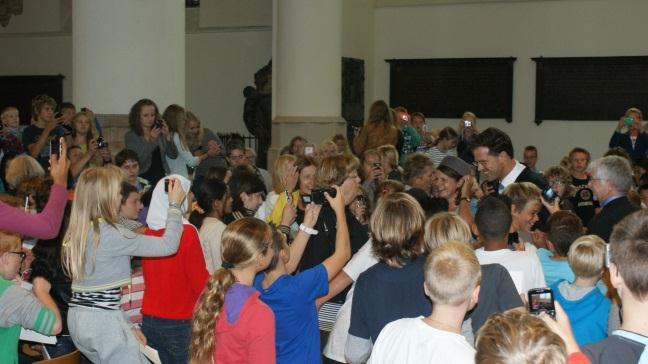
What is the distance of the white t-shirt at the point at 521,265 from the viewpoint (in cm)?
429

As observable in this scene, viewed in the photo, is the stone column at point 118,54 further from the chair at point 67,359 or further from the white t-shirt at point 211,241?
the chair at point 67,359

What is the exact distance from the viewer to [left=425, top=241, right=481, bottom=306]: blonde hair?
3.24 m

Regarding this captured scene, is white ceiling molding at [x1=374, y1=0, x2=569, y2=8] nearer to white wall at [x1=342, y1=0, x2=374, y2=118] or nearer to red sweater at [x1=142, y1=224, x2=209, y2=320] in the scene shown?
white wall at [x1=342, y1=0, x2=374, y2=118]

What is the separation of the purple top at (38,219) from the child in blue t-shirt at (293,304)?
3.60ft

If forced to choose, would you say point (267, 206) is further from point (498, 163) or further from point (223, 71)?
point (223, 71)

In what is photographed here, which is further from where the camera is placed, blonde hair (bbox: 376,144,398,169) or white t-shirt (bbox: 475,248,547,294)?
blonde hair (bbox: 376,144,398,169)

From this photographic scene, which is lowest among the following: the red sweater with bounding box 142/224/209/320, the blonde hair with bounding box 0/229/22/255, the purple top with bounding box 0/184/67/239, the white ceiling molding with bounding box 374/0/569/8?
the red sweater with bounding box 142/224/209/320

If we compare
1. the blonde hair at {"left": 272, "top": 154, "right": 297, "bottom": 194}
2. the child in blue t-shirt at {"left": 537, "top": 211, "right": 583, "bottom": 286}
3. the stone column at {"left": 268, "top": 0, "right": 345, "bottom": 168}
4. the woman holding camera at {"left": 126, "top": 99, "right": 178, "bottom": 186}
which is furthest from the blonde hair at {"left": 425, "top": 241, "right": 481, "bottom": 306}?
the stone column at {"left": 268, "top": 0, "right": 345, "bottom": 168}

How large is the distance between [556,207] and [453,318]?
289 centimetres

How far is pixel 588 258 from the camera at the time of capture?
438 centimetres

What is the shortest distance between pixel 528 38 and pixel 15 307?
47.8 feet

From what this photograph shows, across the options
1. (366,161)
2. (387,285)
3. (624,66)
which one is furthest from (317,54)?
(387,285)

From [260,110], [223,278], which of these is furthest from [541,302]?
[260,110]

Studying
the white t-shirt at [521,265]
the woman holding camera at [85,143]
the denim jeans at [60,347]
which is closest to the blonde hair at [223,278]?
the white t-shirt at [521,265]
